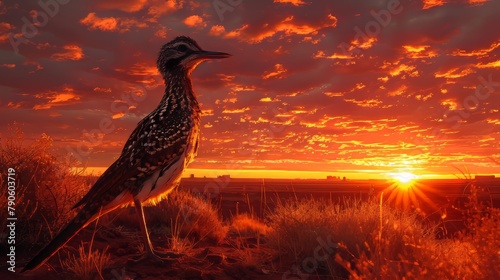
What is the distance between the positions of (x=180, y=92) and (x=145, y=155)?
126 centimetres

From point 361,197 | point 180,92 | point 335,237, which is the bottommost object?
point 335,237

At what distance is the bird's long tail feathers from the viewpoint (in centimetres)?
577

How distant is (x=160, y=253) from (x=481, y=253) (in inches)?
170

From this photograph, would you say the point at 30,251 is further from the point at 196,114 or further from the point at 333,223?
the point at 333,223

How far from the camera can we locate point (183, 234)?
32.5ft

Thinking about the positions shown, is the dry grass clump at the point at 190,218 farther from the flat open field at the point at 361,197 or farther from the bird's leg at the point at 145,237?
the bird's leg at the point at 145,237

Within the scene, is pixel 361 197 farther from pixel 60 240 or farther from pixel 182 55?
pixel 60 240

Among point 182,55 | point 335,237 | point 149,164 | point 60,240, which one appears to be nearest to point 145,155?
point 149,164

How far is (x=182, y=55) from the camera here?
7.53m

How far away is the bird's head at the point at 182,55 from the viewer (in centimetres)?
748

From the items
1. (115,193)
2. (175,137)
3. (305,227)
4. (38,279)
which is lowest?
(38,279)

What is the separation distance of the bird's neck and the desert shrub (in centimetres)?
243

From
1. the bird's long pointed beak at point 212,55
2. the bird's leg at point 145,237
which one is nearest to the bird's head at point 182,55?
the bird's long pointed beak at point 212,55

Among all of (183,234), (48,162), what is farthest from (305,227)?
(48,162)
